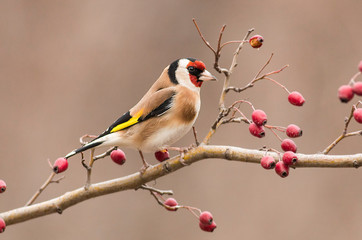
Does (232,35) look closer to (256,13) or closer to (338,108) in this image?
(256,13)

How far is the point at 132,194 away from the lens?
538 cm

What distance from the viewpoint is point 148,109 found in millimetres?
2920

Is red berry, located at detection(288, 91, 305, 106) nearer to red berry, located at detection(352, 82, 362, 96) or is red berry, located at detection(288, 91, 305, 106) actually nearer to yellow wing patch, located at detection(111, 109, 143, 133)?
red berry, located at detection(352, 82, 362, 96)

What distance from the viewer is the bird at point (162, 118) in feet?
9.25

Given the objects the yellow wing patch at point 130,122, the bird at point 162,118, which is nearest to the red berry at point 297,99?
the bird at point 162,118

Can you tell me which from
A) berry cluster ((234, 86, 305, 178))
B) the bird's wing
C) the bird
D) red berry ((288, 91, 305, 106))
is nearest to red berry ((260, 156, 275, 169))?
berry cluster ((234, 86, 305, 178))

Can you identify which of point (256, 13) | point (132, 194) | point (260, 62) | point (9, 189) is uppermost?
point (256, 13)

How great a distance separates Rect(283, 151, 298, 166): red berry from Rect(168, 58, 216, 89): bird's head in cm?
99

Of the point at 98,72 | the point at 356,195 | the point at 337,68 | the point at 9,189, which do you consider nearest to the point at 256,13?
the point at 337,68

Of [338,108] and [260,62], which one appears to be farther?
[260,62]

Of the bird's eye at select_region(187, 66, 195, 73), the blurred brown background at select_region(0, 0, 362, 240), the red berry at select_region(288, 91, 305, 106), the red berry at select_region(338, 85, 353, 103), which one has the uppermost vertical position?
the red berry at select_region(338, 85, 353, 103)

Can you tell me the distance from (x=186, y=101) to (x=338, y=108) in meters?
2.63

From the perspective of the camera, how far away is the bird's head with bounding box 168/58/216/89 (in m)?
3.02

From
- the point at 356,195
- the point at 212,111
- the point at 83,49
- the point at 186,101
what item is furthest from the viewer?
the point at 83,49
